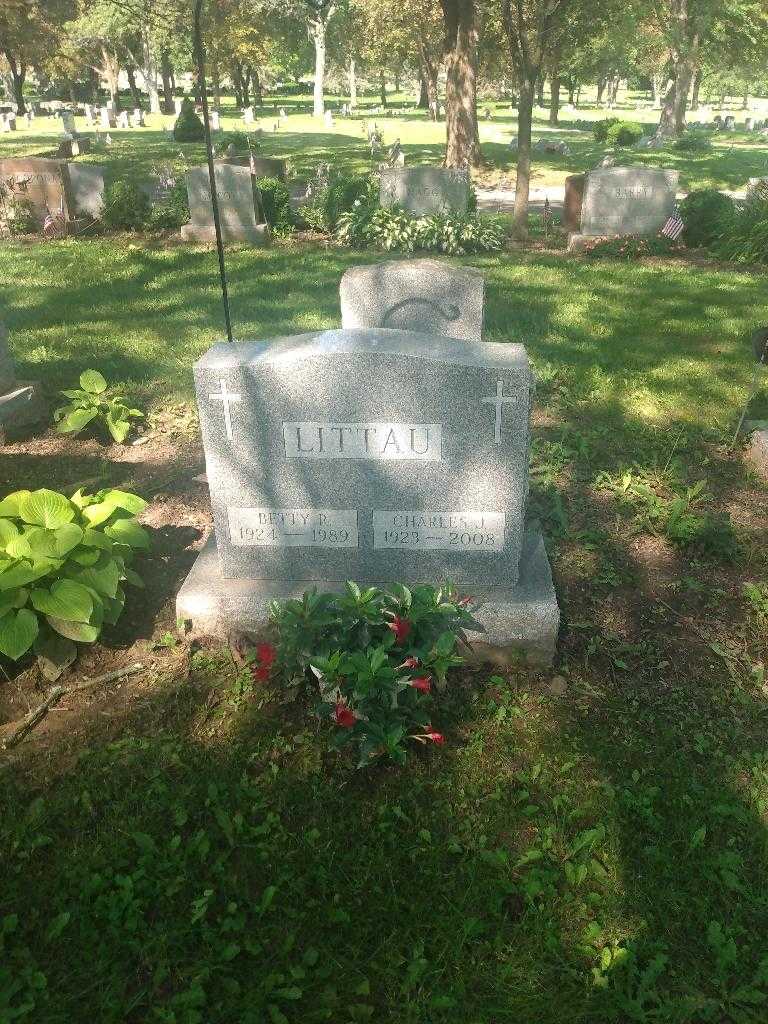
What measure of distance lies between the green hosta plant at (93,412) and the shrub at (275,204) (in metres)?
8.52

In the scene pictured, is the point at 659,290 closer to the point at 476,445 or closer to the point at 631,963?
the point at 476,445

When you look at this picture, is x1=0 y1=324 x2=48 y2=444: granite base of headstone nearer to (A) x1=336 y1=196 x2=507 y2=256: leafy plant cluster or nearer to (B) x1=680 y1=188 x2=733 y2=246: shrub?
(A) x1=336 y1=196 x2=507 y2=256: leafy plant cluster

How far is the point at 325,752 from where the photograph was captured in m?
3.24

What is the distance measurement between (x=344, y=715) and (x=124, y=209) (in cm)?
1310

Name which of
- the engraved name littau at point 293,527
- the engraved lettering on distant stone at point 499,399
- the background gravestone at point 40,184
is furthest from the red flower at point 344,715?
the background gravestone at point 40,184

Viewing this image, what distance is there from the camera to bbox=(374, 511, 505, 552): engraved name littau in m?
3.76

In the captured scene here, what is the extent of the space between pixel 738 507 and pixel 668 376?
94.9 inches

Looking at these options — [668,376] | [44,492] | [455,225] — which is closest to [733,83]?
[455,225]

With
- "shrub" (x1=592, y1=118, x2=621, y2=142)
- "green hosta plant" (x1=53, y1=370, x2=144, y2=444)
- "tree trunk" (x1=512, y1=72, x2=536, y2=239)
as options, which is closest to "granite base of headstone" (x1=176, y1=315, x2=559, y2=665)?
"green hosta plant" (x1=53, y1=370, x2=144, y2=444)

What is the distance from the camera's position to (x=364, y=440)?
11.9 ft

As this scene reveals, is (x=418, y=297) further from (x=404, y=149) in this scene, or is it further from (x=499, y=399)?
(x=404, y=149)

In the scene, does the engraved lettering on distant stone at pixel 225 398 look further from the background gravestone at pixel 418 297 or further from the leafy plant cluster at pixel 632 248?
the leafy plant cluster at pixel 632 248

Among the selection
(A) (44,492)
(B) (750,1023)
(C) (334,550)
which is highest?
(A) (44,492)

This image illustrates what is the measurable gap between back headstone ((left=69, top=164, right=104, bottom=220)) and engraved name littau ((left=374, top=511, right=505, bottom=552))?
13000mm
